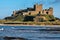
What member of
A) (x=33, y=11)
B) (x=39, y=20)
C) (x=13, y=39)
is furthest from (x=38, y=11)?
(x=13, y=39)

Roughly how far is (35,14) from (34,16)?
6.00 meters

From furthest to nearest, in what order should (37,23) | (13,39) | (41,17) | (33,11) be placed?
1. (33,11)
2. (41,17)
3. (37,23)
4. (13,39)

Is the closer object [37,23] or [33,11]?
[37,23]

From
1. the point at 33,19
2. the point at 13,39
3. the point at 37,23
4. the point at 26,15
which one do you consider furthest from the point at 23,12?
the point at 13,39

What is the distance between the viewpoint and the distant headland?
14000 centimetres

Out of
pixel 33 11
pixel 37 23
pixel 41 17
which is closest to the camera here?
pixel 37 23

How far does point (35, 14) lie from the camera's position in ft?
499

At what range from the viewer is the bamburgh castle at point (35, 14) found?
466 feet

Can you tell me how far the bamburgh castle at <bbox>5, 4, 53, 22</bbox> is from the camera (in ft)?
466

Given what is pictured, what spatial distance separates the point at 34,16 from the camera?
146125 mm

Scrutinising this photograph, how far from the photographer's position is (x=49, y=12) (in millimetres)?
151875

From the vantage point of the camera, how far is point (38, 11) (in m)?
151

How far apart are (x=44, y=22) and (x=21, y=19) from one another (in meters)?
15.1

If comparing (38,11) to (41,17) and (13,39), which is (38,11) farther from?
(13,39)
